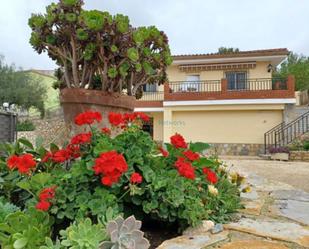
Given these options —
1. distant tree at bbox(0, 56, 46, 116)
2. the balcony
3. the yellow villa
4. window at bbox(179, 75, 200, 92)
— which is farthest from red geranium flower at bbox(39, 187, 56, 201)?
distant tree at bbox(0, 56, 46, 116)

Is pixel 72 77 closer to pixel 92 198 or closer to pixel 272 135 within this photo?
pixel 92 198

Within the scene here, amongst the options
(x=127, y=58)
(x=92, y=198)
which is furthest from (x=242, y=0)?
(x=92, y=198)

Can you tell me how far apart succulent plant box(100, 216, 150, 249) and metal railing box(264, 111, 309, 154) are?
43.1 feet

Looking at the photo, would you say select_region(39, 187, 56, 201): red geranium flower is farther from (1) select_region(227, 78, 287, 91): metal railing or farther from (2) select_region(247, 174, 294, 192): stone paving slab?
(1) select_region(227, 78, 287, 91): metal railing

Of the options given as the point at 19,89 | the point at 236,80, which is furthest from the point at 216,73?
the point at 19,89

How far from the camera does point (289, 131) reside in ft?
45.6

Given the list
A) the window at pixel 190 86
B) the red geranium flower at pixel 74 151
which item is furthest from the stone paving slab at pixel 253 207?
the window at pixel 190 86

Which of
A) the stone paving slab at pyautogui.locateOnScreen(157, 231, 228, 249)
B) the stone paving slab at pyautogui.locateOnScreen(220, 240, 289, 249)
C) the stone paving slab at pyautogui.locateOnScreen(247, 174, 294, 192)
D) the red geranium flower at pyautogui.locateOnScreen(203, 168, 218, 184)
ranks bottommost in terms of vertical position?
the stone paving slab at pyautogui.locateOnScreen(247, 174, 294, 192)

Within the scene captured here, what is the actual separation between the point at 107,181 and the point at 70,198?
Answer: 0.29 m

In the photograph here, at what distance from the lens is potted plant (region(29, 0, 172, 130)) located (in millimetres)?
2816

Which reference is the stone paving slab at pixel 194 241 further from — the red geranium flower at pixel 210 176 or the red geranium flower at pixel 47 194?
the red geranium flower at pixel 47 194

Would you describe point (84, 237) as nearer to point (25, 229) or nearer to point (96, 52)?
point (25, 229)

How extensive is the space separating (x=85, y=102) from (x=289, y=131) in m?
12.9

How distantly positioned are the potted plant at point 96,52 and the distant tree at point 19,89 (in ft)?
62.7
